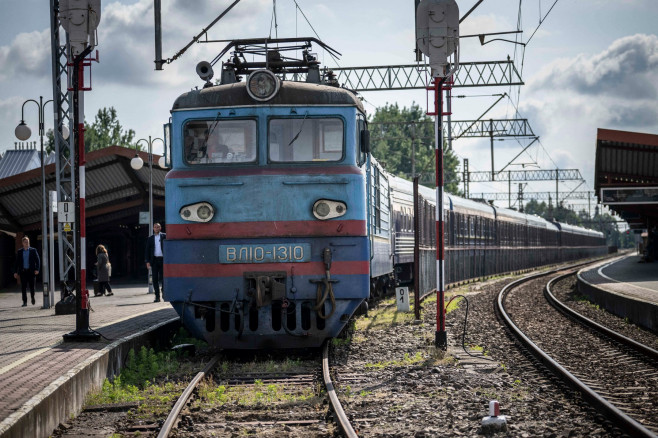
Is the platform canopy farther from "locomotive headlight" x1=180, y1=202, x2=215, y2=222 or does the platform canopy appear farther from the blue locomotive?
"locomotive headlight" x1=180, y1=202, x2=215, y2=222

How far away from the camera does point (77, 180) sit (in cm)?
1227

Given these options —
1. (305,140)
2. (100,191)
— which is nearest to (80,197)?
(305,140)

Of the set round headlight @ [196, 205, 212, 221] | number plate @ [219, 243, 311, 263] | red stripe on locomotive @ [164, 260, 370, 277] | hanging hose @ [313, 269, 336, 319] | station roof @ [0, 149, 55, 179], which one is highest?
station roof @ [0, 149, 55, 179]

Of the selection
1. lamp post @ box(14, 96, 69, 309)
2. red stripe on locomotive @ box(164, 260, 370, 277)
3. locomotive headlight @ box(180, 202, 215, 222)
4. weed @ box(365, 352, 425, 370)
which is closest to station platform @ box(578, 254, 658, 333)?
weed @ box(365, 352, 425, 370)

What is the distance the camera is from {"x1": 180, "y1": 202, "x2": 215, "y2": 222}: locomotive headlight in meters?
11.3

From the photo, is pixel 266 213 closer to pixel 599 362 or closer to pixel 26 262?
pixel 599 362

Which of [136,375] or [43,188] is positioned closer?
[136,375]

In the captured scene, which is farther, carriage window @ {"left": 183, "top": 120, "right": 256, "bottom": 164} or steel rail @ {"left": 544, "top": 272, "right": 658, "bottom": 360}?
steel rail @ {"left": 544, "top": 272, "right": 658, "bottom": 360}

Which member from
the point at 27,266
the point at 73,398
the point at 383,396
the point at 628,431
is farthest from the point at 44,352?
the point at 27,266

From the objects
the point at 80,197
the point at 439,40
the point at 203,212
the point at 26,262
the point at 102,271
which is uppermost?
the point at 439,40

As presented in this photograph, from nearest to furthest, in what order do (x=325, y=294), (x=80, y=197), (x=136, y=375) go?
(x=136, y=375) → (x=325, y=294) → (x=80, y=197)

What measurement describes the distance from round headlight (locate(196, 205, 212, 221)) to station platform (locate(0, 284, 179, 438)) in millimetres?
1885

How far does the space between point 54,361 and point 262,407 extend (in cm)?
279

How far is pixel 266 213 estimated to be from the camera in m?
11.3
